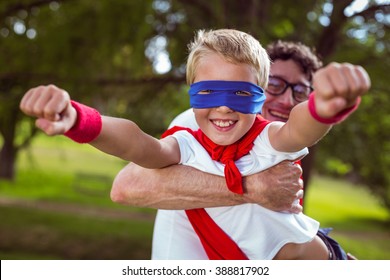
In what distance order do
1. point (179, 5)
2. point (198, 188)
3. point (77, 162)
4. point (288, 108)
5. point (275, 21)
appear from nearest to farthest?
point (198, 188) < point (288, 108) < point (275, 21) < point (179, 5) < point (77, 162)

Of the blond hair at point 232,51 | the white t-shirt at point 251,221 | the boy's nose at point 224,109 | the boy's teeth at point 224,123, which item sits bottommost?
the white t-shirt at point 251,221

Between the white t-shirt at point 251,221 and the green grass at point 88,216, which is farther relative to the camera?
the green grass at point 88,216

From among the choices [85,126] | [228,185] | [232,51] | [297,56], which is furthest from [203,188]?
[297,56]

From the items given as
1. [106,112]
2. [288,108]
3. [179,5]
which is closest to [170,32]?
[179,5]

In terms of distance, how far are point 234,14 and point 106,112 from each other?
2.32 m

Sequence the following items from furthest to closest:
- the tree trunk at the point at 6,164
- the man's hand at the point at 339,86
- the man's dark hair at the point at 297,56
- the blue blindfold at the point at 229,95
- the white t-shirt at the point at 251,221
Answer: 1. the tree trunk at the point at 6,164
2. the man's dark hair at the point at 297,56
3. the white t-shirt at the point at 251,221
4. the blue blindfold at the point at 229,95
5. the man's hand at the point at 339,86

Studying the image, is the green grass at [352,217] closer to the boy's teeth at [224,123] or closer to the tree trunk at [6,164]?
the tree trunk at [6,164]

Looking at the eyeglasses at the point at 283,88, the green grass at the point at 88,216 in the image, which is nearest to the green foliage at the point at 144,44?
the green grass at the point at 88,216

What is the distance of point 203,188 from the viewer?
225 cm

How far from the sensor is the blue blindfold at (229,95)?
200 cm

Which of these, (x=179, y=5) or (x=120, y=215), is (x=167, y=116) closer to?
(x=179, y=5)

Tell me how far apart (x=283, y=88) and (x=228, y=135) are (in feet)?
2.56

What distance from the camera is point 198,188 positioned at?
2262 millimetres

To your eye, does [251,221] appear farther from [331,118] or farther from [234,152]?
[331,118]
